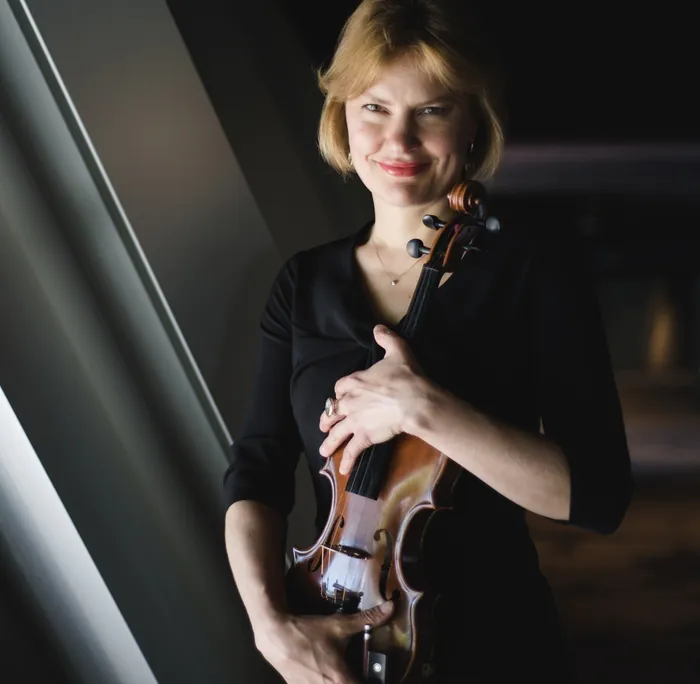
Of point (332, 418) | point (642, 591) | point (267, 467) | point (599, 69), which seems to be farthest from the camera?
point (642, 591)

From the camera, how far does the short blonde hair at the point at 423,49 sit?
100 centimetres

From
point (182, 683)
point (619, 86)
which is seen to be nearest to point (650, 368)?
point (619, 86)

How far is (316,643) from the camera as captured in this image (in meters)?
0.92

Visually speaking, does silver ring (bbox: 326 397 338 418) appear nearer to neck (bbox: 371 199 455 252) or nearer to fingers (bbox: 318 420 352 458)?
fingers (bbox: 318 420 352 458)

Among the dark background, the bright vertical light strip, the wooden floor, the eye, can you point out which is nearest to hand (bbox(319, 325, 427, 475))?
the eye

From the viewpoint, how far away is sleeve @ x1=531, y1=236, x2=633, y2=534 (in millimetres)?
907

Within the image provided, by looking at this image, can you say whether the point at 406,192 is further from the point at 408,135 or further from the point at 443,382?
the point at 443,382

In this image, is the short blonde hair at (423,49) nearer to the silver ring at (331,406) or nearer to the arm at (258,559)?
the silver ring at (331,406)

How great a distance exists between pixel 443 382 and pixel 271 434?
0.26m

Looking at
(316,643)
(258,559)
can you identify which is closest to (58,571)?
(258,559)

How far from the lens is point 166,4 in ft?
4.58

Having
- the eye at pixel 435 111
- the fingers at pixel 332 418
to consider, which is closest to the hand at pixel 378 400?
the fingers at pixel 332 418

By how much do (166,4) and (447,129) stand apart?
0.65 metres

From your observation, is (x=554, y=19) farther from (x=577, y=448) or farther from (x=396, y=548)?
(x=396, y=548)
